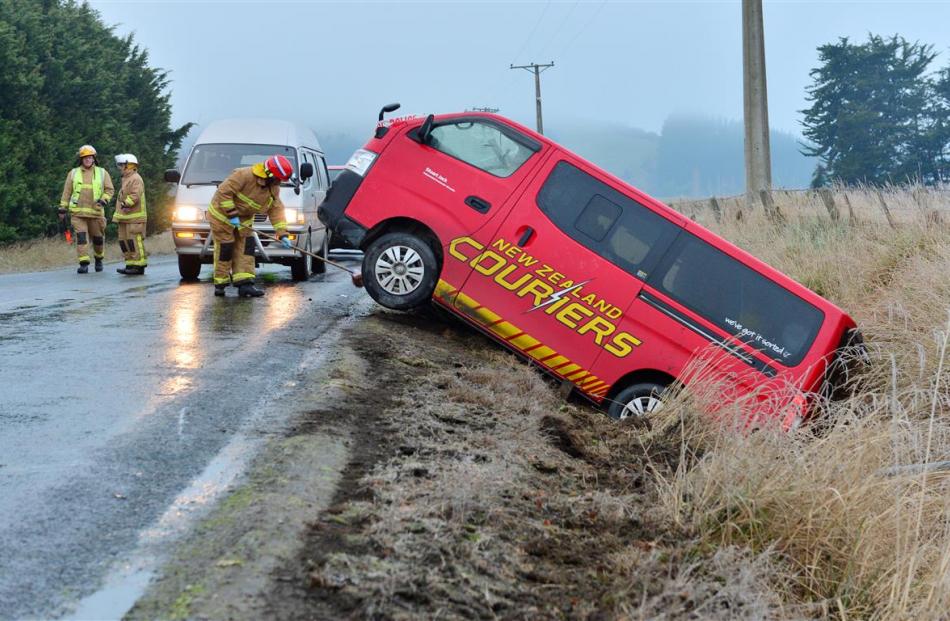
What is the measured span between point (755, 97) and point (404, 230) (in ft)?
42.9

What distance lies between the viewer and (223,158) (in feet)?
51.4

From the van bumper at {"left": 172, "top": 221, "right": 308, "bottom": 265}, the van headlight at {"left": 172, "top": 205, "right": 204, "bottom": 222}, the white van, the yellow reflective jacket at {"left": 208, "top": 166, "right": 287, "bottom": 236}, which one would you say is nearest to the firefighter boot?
the yellow reflective jacket at {"left": 208, "top": 166, "right": 287, "bottom": 236}

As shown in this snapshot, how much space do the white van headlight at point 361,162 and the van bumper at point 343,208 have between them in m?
0.04

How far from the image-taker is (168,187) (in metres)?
36.9

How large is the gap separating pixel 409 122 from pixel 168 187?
1136 inches

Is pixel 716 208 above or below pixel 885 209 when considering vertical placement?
below

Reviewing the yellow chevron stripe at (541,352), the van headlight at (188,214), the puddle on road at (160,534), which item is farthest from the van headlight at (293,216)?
the puddle on road at (160,534)

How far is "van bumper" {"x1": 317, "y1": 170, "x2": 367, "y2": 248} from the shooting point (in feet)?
32.5

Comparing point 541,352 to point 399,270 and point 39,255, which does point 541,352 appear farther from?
point 39,255

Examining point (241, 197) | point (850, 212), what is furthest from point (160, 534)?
point (850, 212)

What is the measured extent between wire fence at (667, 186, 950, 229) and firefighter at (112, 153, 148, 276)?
949 cm

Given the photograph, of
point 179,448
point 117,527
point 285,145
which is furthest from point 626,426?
point 285,145

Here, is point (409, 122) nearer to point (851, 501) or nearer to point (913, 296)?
point (913, 296)

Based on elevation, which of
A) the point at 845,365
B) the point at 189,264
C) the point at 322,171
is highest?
the point at 845,365
